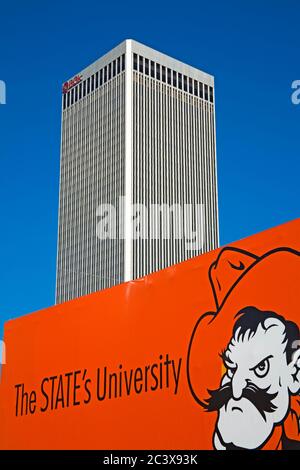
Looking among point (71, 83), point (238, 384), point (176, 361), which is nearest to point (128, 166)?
point (71, 83)

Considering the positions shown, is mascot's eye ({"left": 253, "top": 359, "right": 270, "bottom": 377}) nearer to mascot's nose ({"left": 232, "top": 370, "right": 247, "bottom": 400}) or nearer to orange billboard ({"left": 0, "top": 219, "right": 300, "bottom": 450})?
orange billboard ({"left": 0, "top": 219, "right": 300, "bottom": 450})

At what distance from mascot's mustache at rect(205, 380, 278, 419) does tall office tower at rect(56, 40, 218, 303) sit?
83813 millimetres

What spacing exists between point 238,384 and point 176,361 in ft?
3.15

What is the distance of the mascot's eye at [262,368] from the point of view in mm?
7008

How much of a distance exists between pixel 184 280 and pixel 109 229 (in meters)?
89.5

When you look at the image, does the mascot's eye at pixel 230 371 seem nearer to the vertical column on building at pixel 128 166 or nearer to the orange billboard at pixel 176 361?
the orange billboard at pixel 176 361

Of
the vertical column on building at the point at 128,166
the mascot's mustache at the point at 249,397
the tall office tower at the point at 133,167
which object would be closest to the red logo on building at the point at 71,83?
the tall office tower at the point at 133,167

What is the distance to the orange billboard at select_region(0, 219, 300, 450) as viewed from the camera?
6.95 meters

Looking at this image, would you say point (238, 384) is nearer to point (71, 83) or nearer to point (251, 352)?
point (251, 352)

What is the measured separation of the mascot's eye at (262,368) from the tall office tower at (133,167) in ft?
276

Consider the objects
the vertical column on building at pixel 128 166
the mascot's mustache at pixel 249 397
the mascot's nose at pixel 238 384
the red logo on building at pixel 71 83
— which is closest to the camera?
the mascot's mustache at pixel 249 397

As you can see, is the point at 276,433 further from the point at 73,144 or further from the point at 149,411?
the point at 73,144

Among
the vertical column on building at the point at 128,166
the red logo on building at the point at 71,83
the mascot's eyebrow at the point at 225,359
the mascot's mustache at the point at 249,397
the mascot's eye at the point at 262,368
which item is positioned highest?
the red logo on building at the point at 71,83

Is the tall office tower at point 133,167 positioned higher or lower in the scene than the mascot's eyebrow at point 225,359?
higher
